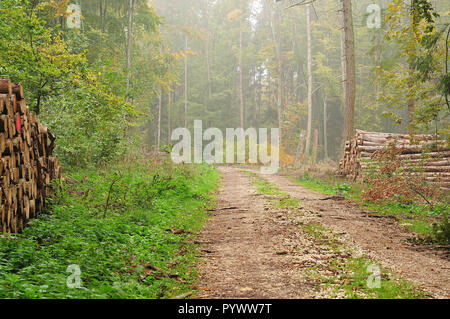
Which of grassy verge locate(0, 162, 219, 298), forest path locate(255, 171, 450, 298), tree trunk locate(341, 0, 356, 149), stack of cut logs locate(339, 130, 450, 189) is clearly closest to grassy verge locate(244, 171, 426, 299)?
forest path locate(255, 171, 450, 298)

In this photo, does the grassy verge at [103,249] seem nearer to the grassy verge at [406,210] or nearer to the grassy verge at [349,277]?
the grassy verge at [349,277]

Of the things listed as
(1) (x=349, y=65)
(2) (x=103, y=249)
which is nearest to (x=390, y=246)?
(2) (x=103, y=249)

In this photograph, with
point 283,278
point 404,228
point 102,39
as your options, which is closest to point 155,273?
point 283,278

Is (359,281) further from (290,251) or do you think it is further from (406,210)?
(406,210)

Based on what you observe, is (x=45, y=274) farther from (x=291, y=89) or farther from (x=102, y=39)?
(x=291, y=89)

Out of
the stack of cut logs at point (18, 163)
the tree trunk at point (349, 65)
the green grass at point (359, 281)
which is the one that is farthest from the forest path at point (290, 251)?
the tree trunk at point (349, 65)

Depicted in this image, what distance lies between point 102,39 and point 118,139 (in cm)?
1070

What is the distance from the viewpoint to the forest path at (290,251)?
4102 mm

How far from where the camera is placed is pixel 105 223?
6004 millimetres

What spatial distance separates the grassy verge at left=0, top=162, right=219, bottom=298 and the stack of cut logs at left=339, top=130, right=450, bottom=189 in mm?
7705

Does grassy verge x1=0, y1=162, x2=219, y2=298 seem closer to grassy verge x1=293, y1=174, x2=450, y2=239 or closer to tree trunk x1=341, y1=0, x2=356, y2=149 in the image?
grassy verge x1=293, y1=174, x2=450, y2=239

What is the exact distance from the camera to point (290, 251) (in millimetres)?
5504

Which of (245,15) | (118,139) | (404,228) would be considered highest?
(245,15)

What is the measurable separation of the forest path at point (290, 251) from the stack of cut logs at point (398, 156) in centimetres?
437
